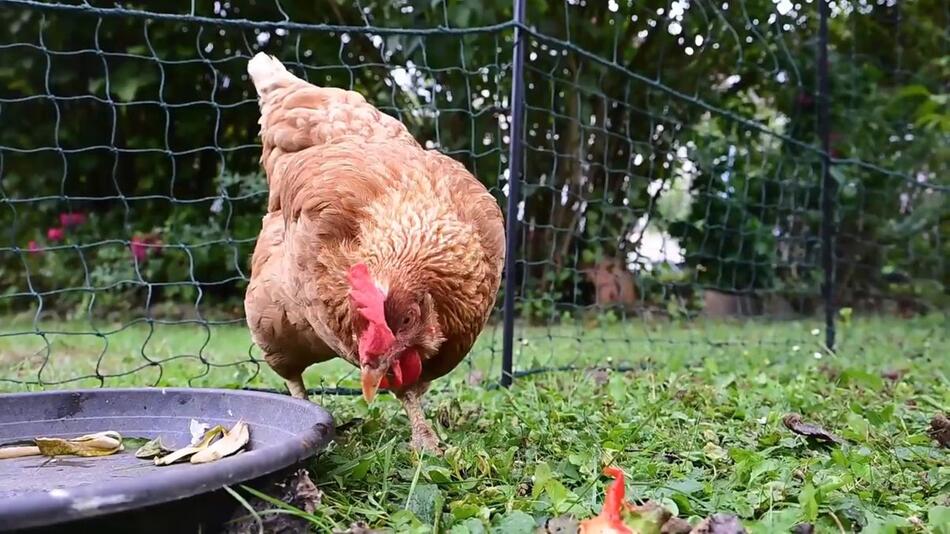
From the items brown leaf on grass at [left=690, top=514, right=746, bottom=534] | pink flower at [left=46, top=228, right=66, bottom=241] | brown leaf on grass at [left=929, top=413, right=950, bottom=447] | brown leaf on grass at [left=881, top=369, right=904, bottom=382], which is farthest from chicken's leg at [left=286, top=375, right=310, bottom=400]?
pink flower at [left=46, top=228, right=66, bottom=241]

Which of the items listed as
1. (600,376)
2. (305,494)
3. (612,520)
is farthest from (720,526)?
(600,376)

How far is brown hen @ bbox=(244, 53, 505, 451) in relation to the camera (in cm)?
187

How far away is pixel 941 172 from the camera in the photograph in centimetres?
702

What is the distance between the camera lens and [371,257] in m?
1.91

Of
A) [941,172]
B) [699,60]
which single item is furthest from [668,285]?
[941,172]

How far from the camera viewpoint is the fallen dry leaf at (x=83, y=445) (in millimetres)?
1868

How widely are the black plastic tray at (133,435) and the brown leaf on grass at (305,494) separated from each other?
6 cm

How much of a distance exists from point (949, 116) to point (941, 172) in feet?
5.00

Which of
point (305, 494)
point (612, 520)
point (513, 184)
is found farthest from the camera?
point (513, 184)

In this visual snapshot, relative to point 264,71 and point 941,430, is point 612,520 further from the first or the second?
point 264,71

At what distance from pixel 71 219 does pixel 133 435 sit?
215 inches

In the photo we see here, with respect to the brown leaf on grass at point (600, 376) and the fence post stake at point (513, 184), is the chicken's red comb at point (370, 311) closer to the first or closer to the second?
the fence post stake at point (513, 184)

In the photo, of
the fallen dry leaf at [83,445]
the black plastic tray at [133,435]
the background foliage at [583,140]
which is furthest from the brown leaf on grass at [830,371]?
the fallen dry leaf at [83,445]

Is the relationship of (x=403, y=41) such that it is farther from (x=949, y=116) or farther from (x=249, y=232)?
(x=949, y=116)
